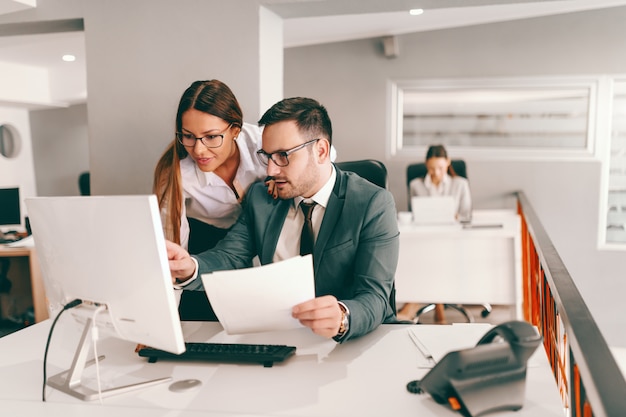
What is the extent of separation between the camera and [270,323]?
46.4 inches

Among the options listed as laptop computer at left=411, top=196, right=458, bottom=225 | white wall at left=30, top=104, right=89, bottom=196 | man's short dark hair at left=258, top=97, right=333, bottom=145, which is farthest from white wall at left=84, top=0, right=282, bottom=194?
white wall at left=30, top=104, right=89, bottom=196

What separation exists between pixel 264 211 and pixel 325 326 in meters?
0.63

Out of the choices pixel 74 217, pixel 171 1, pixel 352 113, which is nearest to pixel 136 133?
pixel 171 1

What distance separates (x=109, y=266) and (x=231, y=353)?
0.38 meters

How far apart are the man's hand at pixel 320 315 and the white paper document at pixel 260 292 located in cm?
2

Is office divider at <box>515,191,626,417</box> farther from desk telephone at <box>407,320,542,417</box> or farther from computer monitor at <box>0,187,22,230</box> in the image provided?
computer monitor at <box>0,187,22,230</box>

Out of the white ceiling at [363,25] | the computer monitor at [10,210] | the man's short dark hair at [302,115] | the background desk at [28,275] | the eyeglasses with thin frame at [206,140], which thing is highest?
the white ceiling at [363,25]

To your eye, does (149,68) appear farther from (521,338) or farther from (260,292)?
(521,338)

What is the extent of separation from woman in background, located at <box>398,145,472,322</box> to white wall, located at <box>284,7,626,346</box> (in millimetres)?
983

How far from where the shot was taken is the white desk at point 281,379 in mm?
1036

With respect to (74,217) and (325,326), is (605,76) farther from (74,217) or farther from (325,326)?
(74,217)

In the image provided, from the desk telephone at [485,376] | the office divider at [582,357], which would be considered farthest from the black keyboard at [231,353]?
the office divider at [582,357]

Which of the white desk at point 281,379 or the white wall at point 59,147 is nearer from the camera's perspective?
the white desk at point 281,379

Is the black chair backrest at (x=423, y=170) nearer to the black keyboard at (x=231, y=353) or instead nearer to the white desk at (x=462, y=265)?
the white desk at (x=462, y=265)
